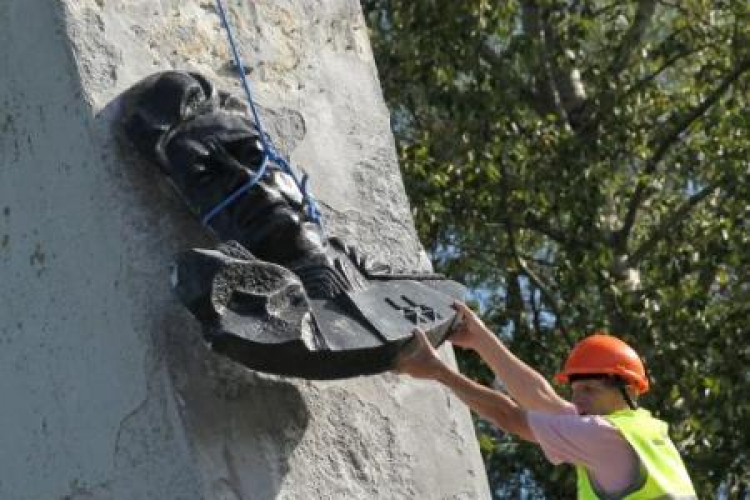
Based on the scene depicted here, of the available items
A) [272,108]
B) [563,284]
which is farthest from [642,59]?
[272,108]

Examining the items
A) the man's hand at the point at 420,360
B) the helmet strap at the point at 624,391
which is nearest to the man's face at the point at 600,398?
the helmet strap at the point at 624,391

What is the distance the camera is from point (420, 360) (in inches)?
177

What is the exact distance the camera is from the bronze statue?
4.23 meters

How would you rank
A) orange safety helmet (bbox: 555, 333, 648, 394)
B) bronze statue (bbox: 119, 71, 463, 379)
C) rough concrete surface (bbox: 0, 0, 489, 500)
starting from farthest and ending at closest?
1. orange safety helmet (bbox: 555, 333, 648, 394)
2. rough concrete surface (bbox: 0, 0, 489, 500)
3. bronze statue (bbox: 119, 71, 463, 379)

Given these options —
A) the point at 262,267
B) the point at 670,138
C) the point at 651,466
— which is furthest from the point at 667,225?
the point at 262,267

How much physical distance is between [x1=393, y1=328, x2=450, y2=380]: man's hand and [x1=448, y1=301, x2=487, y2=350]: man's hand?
0.21m

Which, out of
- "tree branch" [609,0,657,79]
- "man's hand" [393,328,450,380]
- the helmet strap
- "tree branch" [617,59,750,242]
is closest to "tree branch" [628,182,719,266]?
"tree branch" [617,59,750,242]

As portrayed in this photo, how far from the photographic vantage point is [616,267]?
12.4 meters

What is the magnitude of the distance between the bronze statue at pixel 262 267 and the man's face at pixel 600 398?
661 mm

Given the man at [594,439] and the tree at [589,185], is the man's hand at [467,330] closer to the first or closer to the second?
the man at [594,439]

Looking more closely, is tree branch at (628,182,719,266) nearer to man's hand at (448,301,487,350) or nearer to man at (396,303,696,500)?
man at (396,303,696,500)

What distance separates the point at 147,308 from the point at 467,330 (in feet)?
2.91

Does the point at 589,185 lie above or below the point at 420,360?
above

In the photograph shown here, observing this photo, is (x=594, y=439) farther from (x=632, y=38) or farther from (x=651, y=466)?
(x=632, y=38)
